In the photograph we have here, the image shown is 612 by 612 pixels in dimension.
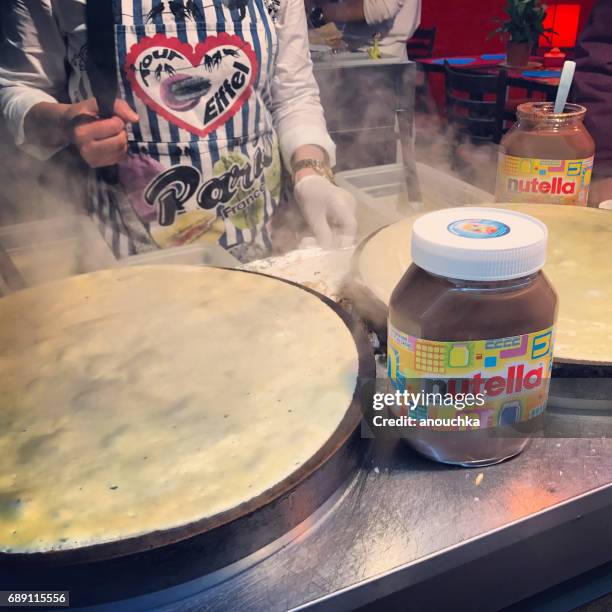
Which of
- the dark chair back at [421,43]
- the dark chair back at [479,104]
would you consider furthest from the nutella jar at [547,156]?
the dark chair back at [421,43]

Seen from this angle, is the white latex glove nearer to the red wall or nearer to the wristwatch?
the wristwatch

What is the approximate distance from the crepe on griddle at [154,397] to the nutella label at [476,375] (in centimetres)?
10

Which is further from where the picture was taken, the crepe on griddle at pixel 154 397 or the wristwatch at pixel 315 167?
the wristwatch at pixel 315 167

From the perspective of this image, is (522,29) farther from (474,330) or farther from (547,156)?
(474,330)

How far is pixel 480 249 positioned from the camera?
0.52 metres

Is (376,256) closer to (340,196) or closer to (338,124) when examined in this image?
(340,196)

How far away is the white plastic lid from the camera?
0.52 metres

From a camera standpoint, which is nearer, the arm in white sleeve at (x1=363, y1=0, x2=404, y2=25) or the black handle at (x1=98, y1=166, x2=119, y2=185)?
the black handle at (x1=98, y1=166, x2=119, y2=185)

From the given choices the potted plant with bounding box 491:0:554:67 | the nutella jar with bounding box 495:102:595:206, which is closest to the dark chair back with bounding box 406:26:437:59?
the potted plant with bounding box 491:0:554:67

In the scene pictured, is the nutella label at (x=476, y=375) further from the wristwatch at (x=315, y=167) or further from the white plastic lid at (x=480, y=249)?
the wristwatch at (x=315, y=167)

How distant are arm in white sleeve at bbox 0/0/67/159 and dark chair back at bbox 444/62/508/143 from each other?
9.58ft

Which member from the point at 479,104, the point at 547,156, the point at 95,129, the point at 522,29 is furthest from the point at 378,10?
the point at 547,156

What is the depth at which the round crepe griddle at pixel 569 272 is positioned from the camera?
0.73 meters

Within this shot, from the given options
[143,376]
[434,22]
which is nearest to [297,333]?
[143,376]
